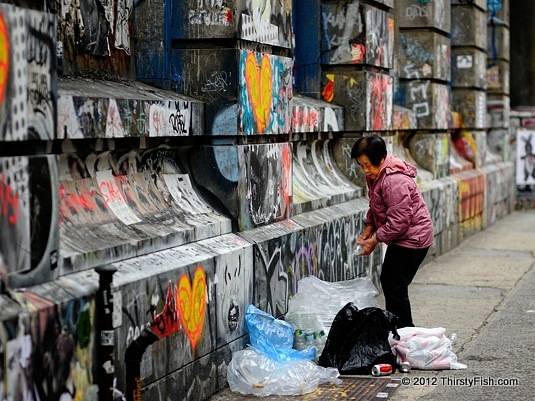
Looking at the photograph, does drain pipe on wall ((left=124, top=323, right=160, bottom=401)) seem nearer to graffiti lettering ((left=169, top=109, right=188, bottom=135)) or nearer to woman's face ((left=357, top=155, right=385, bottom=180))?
graffiti lettering ((left=169, top=109, right=188, bottom=135))

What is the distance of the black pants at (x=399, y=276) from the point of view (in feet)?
25.9

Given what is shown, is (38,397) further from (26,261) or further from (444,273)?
(444,273)

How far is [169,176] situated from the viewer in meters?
7.14

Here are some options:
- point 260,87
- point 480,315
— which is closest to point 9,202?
point 260,87

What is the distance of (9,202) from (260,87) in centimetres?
337

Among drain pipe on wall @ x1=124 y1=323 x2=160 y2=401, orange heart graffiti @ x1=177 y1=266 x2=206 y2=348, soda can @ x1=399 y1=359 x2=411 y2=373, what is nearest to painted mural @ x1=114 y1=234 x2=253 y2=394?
orange heart graffiti @ x1=177 y1=266 x2=206 y2=348

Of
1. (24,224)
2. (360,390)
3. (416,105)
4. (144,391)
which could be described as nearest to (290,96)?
(360,390)

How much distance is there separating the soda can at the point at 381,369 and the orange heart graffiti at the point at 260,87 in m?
1.78

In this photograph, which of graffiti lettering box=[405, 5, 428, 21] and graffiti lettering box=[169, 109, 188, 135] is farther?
graffiti lettering box=[405, 5, 428, 21]

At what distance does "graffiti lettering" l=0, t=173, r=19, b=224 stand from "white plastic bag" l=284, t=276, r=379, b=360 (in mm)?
3169

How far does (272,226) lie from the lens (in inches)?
316

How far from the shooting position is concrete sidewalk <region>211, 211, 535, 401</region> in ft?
22.3

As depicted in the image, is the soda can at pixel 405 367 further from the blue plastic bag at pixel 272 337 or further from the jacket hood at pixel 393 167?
the jacket hood at pixel 393 167

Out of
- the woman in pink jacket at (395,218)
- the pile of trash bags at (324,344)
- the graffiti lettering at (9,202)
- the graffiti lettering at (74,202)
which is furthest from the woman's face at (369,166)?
the graffiti lettering at (9,202)
